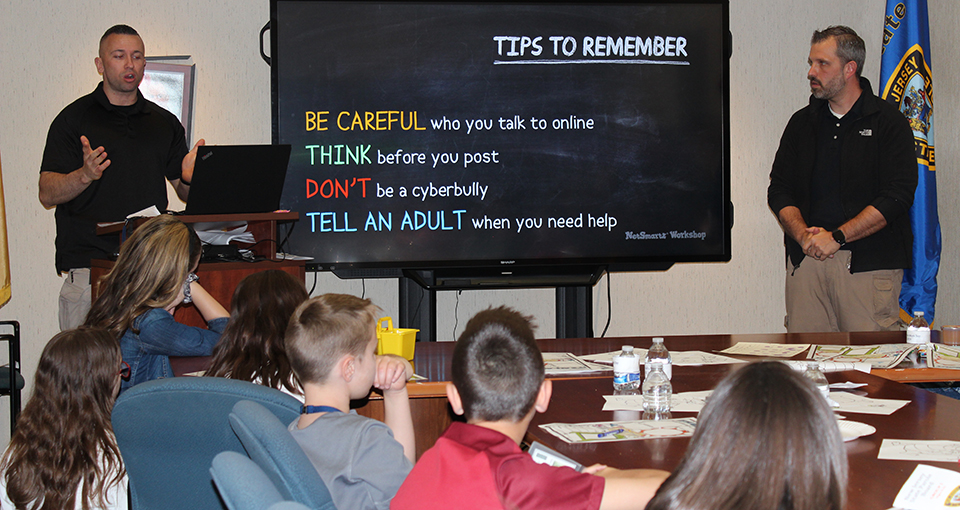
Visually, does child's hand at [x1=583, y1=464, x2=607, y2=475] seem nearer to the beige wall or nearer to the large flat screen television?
the large flat screen television

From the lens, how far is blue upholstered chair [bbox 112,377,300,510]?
4.52 feet

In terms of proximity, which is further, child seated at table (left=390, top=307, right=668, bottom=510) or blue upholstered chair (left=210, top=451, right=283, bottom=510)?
child seated at table (left=390, top=307, right=668, bottom=510)

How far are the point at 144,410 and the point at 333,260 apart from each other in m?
2.58

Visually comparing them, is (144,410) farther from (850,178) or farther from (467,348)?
(850,178)

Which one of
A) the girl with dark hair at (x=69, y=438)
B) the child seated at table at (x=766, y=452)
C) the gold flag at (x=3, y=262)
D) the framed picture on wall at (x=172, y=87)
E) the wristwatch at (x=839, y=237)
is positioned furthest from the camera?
the framed picture on wall at (x=172, y=87)

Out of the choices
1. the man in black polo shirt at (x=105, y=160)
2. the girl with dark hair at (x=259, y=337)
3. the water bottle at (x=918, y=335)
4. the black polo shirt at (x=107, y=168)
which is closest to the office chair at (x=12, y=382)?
the man in black polo shirt at (x=105, y=160)

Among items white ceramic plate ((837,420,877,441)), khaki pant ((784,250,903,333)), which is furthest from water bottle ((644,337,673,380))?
khaki pant ((784,250,903,333))

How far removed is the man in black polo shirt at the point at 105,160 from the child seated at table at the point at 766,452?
2.86 m

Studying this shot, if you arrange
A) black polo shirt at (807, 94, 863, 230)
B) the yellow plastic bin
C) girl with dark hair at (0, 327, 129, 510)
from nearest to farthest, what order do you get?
girl with dark hair at (0, 327, 129, 510)
the yellow plastic bin
black polo shirt at (807, 94, 863, 230)

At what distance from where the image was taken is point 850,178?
3.73m

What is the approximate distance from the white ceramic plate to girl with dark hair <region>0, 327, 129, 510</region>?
5.02 ft

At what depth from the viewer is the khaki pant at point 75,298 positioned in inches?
130

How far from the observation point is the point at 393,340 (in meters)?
2.29

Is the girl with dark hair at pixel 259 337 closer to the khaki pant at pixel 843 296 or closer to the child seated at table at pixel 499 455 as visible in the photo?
the child seated at table at pixel 499 455
